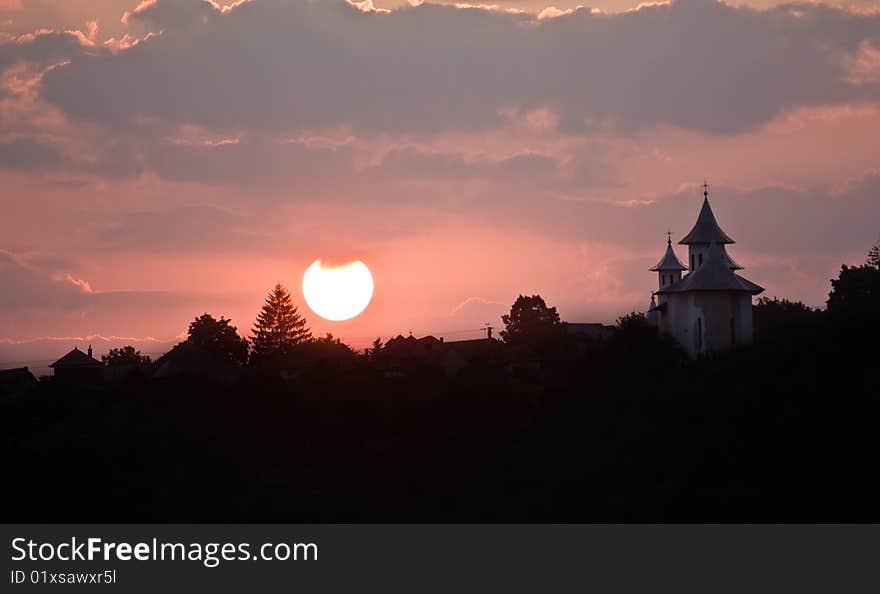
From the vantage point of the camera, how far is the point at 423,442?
243 feet

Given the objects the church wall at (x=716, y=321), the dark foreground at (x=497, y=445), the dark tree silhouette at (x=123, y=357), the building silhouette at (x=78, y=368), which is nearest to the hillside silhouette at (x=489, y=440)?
the dark foreground at (x=497, y=445)

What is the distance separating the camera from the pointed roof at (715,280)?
8182 centimetres

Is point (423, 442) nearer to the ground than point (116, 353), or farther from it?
nearer to the ground

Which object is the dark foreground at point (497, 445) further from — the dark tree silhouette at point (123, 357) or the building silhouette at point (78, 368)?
the dark tree silhouette at point (123, 357)

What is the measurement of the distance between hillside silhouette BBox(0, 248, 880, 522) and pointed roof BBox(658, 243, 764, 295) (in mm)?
3278

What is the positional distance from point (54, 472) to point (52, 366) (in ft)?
146

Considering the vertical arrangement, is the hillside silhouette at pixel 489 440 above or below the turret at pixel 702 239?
below

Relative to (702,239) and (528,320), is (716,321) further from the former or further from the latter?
(528,320)

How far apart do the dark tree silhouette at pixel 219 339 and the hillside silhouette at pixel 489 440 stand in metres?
25.1

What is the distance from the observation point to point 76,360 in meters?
111

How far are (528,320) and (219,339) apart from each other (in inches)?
1075

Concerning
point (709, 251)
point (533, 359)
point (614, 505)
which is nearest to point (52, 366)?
point (533, 359)

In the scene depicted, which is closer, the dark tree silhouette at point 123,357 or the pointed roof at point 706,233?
the pointed roof at point 706,233

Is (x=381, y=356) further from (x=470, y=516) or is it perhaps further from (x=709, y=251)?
(x=470, y=516)
